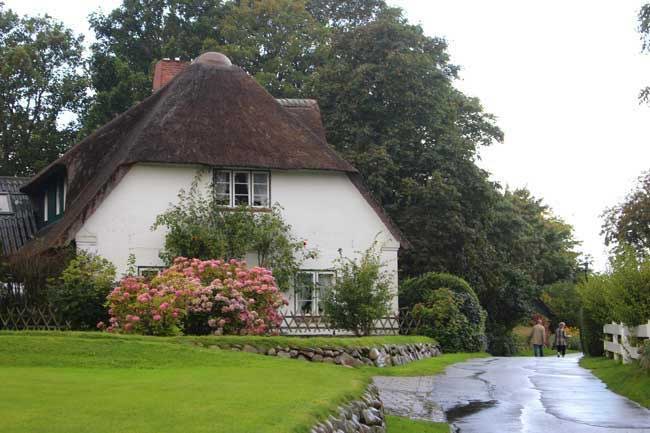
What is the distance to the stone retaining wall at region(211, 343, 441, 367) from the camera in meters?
18.8

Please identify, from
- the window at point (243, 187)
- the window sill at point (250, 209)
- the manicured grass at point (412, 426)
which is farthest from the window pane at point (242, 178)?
the manicured grass at point (412, 426)

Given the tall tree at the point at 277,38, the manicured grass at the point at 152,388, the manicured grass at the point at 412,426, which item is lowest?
the manicured grass at the point at 412,426

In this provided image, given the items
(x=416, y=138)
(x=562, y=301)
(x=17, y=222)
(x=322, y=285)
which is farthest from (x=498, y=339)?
(x=17, y=222)

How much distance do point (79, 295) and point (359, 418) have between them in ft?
43.9

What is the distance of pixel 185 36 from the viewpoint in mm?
50312

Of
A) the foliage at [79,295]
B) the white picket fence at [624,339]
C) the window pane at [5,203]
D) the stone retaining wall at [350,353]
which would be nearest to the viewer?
the white picket fence at [624,339]

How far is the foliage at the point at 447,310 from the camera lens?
2894cm

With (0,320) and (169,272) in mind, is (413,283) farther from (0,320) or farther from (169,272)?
(0,320)

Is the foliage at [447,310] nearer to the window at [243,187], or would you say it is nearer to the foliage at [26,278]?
the window at [243,187]

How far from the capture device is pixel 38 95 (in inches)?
1997

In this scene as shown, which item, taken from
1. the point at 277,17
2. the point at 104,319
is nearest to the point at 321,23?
the point at 277,17

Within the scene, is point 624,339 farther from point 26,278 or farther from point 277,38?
point 277,38

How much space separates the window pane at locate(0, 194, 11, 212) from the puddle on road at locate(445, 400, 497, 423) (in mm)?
25134

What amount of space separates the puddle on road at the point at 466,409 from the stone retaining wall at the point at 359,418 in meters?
1.28
